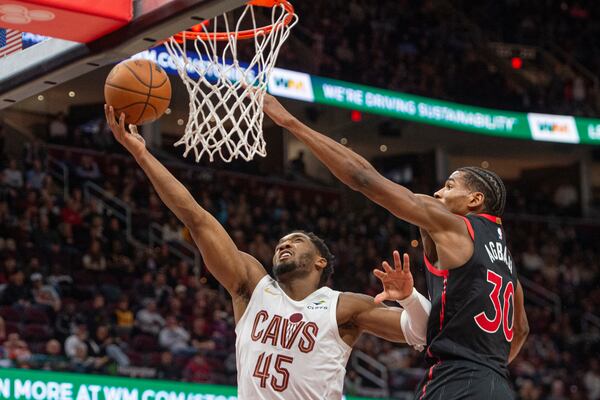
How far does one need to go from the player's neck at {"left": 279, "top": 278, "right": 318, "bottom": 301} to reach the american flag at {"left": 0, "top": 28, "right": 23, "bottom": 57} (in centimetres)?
166

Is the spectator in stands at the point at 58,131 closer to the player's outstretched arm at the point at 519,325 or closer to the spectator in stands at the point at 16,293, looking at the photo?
the spectator in stands at the point at 16,293

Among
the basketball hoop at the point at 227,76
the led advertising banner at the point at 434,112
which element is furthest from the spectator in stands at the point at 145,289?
the basketball hoop at the point at 227,76

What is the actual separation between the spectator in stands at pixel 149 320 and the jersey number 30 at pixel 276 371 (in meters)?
6.90

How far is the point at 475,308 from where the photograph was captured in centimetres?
404

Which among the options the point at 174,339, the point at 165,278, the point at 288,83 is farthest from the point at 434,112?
the point at 174,339

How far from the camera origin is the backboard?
13.3 feet

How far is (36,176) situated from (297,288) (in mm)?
8949

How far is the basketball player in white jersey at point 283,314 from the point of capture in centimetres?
476

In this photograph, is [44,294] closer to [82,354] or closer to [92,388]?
[82,354]

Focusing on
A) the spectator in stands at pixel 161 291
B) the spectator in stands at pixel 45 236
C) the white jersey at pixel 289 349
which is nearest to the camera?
the white jersey at pixel 289 349

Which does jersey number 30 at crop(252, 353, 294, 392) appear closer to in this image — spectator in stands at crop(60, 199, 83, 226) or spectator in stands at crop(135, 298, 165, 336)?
spectator in stands at crop(135, 298, 165, 336)

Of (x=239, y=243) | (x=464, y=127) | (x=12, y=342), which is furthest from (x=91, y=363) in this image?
(x=464, y=127)

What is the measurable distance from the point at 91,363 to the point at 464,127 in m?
9.37

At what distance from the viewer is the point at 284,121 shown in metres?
4.43
